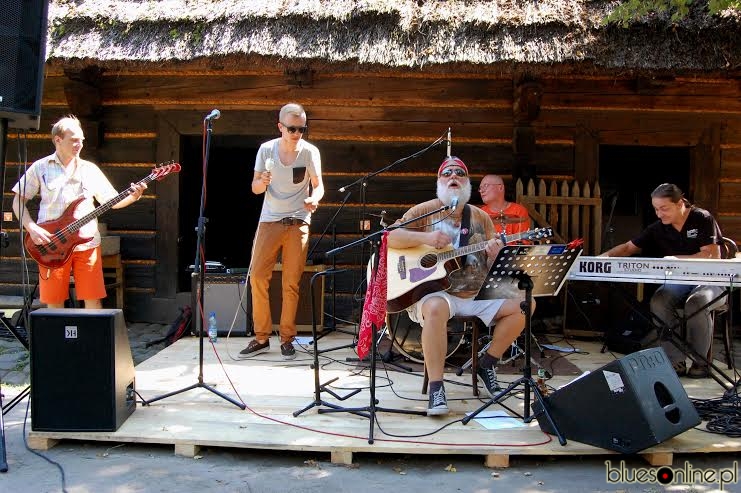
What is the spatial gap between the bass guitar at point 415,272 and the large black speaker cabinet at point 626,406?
93cm

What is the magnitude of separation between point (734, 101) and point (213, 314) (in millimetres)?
5713

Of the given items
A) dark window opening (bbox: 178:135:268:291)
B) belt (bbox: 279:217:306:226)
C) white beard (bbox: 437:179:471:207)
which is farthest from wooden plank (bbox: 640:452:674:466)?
dark window opening (bbox: 178:135:268:291)

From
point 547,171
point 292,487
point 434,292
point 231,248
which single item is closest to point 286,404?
point 292,487

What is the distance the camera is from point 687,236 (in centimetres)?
464

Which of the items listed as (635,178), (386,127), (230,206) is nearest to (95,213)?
(386,127)

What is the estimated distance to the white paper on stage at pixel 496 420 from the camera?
11.1 ft

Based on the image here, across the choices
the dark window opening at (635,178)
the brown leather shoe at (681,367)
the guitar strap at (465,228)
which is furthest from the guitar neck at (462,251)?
the dark window opening at (635,178)

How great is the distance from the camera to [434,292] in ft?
12.1

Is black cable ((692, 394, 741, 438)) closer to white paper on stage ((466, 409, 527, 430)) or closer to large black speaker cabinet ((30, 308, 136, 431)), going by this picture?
white paper on stage ((466, 409, 527, 430))

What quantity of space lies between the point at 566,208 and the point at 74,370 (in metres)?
4.62

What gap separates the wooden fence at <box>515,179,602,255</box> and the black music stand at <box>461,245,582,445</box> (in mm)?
2514

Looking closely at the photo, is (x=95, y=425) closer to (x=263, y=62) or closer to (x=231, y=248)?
(x=263, y=62)

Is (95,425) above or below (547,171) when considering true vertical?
below

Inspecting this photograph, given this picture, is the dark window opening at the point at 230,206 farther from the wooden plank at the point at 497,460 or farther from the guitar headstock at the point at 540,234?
the wooden plank at the point at 497,460
